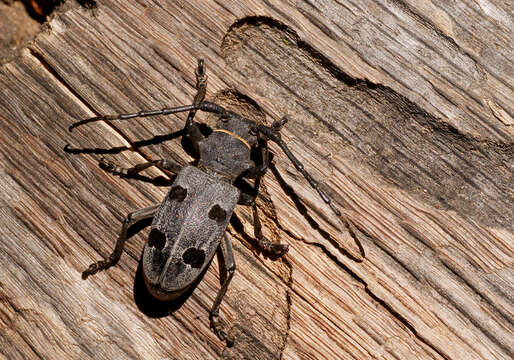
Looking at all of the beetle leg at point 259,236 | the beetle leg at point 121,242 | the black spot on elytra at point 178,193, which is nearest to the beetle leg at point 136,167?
the black spot on elytra at point 178,193

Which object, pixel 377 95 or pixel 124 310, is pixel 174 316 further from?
pixel 377 95

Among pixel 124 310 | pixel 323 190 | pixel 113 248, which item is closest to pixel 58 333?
pixel 124 310

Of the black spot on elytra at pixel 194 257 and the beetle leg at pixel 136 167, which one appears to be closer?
the black spot on elytra at pixel 194 257

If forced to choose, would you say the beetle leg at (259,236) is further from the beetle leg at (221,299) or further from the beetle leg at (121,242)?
the beetle leg at (121,242)

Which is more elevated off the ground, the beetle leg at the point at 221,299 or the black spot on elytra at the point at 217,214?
the black spot on elytra at the point at 217,214

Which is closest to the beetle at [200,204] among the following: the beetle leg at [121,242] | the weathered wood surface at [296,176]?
the beetle leg at [121,242]

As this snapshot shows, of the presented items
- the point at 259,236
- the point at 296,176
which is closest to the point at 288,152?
the point at 296,176

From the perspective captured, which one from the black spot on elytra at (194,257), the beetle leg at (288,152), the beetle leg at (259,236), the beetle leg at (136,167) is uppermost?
the beetle leg at (288,152)

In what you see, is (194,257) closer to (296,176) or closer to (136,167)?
(136,167)
